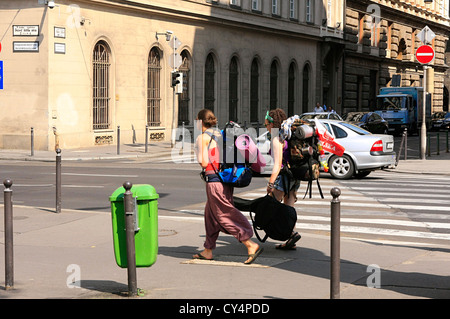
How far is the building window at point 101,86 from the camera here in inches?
1305

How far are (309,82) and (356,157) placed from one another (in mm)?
33050

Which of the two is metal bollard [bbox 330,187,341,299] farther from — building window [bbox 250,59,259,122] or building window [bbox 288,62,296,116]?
building window [bbox 288,62,296,116]

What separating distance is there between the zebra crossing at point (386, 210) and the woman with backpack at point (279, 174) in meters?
1.80

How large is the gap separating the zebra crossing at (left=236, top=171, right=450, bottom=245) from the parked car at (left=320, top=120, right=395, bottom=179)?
13.7 inches

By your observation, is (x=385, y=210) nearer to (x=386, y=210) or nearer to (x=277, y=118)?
A: (x=386, y=210)

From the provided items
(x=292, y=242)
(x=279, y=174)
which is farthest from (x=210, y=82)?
(x=292, y=242)

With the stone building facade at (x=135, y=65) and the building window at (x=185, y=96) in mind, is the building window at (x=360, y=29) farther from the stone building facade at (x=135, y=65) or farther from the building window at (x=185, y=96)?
the building window at (x=185, y=96)

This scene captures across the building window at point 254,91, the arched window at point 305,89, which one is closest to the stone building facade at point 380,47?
the arched window at point 305,89

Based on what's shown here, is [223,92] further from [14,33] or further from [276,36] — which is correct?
[14,33]

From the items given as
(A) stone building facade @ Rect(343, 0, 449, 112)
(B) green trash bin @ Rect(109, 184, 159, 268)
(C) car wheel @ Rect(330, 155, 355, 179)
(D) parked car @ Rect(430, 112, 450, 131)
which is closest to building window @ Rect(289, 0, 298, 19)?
(A) stone building facade @ Rect(343, 0, 449, 112)

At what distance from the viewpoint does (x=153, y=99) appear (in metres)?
37.1

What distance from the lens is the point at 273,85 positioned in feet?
158

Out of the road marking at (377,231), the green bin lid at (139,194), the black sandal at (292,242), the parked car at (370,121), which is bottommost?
the road marking at (377,231)
